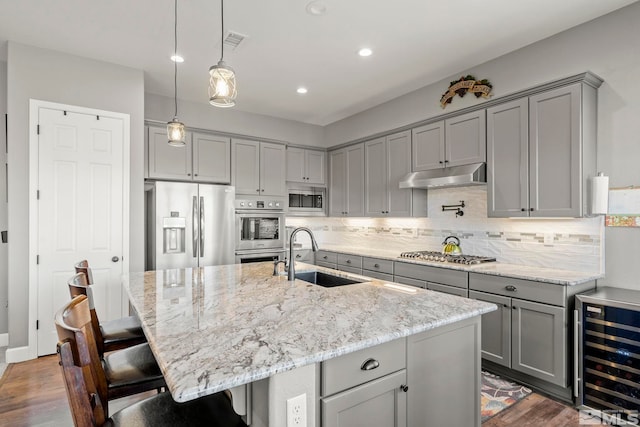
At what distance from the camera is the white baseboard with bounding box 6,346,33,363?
314 cm

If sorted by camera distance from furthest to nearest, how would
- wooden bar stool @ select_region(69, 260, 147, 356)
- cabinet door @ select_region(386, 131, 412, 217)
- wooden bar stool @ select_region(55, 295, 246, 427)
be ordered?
cabinet door @ select_region(386, 131, 412, 217) → wooden bar stool @ select_region(69, 260, 147, 356) → wooden bar stool @ select_region(55, 295, 246, 427)

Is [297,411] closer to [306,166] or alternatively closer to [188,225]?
[188,225]

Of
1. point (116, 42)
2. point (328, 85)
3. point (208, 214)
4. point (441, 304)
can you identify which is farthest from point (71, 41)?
Result: point (441, 304)

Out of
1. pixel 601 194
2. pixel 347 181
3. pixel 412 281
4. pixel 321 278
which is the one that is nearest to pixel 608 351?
pixel 601 194

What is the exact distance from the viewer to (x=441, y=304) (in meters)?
1.70

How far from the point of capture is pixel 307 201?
5.44 meters

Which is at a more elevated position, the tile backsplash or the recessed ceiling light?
the recessed ceiling light

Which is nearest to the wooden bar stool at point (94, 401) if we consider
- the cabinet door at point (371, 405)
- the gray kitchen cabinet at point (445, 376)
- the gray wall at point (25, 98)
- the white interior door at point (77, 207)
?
the cabinet door at point (371, 405)

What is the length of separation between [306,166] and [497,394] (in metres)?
3.82

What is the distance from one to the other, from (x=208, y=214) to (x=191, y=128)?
113 cm

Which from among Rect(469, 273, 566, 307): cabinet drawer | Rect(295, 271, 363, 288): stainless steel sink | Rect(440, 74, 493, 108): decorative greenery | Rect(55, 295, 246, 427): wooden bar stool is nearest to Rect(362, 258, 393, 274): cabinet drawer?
Rect(469, 273, 566, 307): cabinet drawer

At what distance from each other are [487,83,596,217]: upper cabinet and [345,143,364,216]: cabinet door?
6.16 feet

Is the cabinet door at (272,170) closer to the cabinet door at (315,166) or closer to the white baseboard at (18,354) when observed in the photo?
the cabinet door at (315,166)

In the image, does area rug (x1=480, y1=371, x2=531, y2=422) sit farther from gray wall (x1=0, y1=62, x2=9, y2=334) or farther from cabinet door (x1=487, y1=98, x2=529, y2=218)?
gray wall (x1=0, y1=62, x2=9, y2=334)
